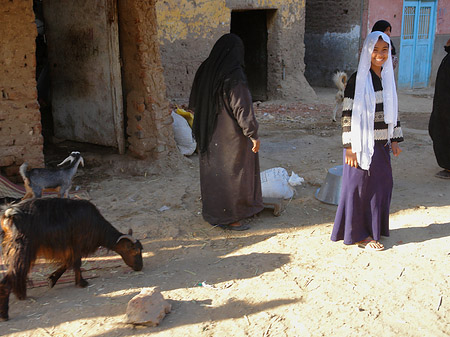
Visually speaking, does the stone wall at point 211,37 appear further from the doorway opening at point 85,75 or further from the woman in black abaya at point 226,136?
the woman in black abaya at point 226,136

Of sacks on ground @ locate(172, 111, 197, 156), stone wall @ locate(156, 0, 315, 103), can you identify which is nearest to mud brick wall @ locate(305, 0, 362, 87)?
stone wall @ locate(156, 0, 315, 103)

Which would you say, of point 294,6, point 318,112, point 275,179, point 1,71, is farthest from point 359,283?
point 294,6

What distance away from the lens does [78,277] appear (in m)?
3.67

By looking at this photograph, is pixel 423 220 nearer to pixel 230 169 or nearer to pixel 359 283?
pixel 359 283

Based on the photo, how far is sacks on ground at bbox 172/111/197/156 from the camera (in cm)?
712

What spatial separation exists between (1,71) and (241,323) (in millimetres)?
4244

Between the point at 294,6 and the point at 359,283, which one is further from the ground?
the point at 294,6

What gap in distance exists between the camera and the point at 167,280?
383 centimetres

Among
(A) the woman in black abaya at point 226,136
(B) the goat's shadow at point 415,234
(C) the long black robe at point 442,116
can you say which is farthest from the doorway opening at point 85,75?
(C) the long black robe at point 442,116

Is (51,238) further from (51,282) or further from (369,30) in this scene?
(369,30)

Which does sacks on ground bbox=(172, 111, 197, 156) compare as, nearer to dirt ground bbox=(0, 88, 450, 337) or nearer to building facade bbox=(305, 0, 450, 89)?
dirt ground bbox=(0, 88, 450, 337)

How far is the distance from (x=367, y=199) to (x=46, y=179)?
337 cm

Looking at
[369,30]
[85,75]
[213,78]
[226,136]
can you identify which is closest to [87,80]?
[85,75]

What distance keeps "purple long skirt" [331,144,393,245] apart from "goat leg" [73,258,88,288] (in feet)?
7.38
